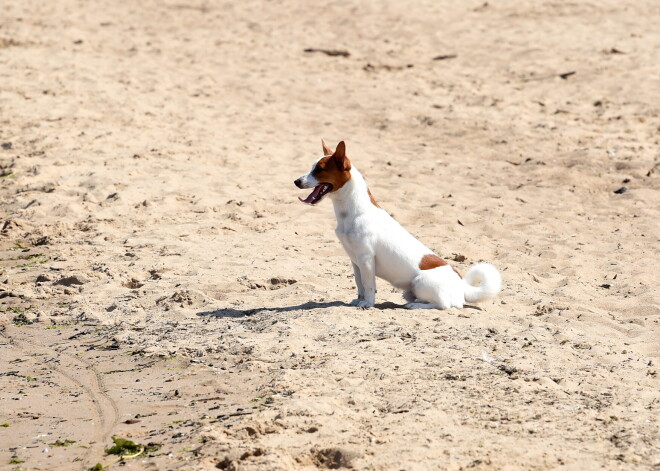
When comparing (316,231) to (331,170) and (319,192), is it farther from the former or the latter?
(331,170)

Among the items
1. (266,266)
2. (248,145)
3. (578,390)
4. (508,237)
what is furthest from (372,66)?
(578,390)

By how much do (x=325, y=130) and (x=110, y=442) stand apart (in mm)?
8181

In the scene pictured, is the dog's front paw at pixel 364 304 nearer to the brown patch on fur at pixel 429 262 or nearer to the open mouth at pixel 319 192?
the brown patch on fur at pixel 429 262

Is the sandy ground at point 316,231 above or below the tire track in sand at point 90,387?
above

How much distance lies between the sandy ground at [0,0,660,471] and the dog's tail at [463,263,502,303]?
0.53 ft

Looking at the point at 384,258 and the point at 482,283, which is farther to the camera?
the point at 482,283

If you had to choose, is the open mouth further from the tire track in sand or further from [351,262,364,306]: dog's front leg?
the tire track in sand

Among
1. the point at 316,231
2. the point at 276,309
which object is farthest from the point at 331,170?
the point at 316,231

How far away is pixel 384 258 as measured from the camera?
7480 mm

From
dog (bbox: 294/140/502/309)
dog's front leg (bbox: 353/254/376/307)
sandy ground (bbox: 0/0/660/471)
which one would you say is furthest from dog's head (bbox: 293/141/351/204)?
sandy ground (bbox: 0/0/660/471)

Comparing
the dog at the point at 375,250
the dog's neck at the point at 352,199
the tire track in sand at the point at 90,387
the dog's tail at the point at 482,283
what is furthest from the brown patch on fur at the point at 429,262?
the tire track in sand at the point at 90,387

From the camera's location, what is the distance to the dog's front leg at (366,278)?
24.4ft

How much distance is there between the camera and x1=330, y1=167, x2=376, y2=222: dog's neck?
293 inches

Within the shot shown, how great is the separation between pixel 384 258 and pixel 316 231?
8.49ft
